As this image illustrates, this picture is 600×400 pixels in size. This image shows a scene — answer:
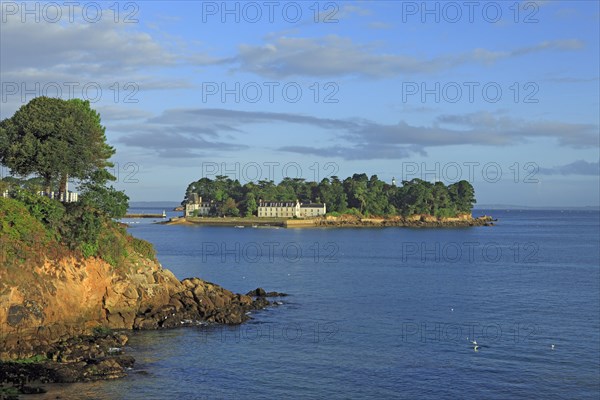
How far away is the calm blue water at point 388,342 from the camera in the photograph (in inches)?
1310

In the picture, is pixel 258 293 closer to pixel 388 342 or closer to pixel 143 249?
pixel 143 249

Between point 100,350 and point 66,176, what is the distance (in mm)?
23550

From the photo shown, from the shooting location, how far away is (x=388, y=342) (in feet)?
143

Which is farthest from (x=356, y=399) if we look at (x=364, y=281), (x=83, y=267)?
(x=364, y=281)

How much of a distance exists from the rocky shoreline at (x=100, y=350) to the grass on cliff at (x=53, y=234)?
5677 mm

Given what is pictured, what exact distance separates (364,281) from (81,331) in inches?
1635

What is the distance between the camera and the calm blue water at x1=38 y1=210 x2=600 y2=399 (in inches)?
1310

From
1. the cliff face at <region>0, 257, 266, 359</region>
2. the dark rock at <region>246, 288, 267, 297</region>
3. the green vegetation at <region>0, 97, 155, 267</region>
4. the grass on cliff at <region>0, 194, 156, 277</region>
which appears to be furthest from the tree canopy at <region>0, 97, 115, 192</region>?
the dark rock at <region>246, 288, 267, 297</region>

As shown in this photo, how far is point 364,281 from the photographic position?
7606cm

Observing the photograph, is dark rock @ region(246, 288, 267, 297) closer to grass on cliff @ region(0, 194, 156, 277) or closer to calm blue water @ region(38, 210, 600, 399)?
calm blue water @ region(38, 210, 600, 399)

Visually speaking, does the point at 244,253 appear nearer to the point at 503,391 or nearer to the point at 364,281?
the point at 364,281

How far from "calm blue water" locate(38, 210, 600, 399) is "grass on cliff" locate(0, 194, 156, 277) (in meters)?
8.17

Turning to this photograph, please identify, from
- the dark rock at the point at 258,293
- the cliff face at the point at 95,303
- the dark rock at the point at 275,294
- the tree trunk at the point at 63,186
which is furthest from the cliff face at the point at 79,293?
the tree trunk at the point at 63,186

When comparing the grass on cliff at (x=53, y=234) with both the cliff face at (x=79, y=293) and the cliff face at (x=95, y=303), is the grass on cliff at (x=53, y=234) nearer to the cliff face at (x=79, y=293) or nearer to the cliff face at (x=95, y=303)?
the cliff face at (x=79, y=293)
